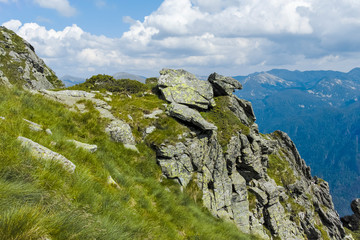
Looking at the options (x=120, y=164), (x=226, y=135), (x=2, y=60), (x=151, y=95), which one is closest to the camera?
(x=120, y=164)

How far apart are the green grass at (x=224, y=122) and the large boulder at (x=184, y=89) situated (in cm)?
107

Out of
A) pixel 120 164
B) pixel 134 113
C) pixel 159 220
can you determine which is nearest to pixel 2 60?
pixel 134 113

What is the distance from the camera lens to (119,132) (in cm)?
1411

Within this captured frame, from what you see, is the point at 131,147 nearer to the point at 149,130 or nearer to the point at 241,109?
the point at 149,130

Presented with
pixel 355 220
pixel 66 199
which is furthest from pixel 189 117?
pixel 355 220

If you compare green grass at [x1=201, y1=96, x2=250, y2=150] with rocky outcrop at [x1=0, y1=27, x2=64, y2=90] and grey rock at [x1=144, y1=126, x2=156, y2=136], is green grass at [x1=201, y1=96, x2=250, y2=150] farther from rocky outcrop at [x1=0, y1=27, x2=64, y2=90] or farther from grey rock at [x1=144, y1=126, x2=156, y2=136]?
rocky outcrop at [x1=0, y1=27, x2=64, y2=90]

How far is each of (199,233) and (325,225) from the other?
164ft

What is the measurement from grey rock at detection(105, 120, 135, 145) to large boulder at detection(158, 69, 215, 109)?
8.01 meters

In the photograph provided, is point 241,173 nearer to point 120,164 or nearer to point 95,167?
point 120,164

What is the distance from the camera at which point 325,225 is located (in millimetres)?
43031

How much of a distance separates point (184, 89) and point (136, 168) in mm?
12923

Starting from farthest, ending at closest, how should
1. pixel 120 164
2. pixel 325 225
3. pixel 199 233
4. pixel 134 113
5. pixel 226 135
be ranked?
pixel 325 225, pixel 226 135, pixel 134 113, pixel 120 164, pixel 199 233

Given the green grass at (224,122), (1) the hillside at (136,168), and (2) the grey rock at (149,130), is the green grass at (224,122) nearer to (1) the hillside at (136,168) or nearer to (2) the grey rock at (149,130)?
(1) the hillside at (136,168)

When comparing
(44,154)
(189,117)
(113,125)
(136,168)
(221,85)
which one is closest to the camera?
(44,154)
